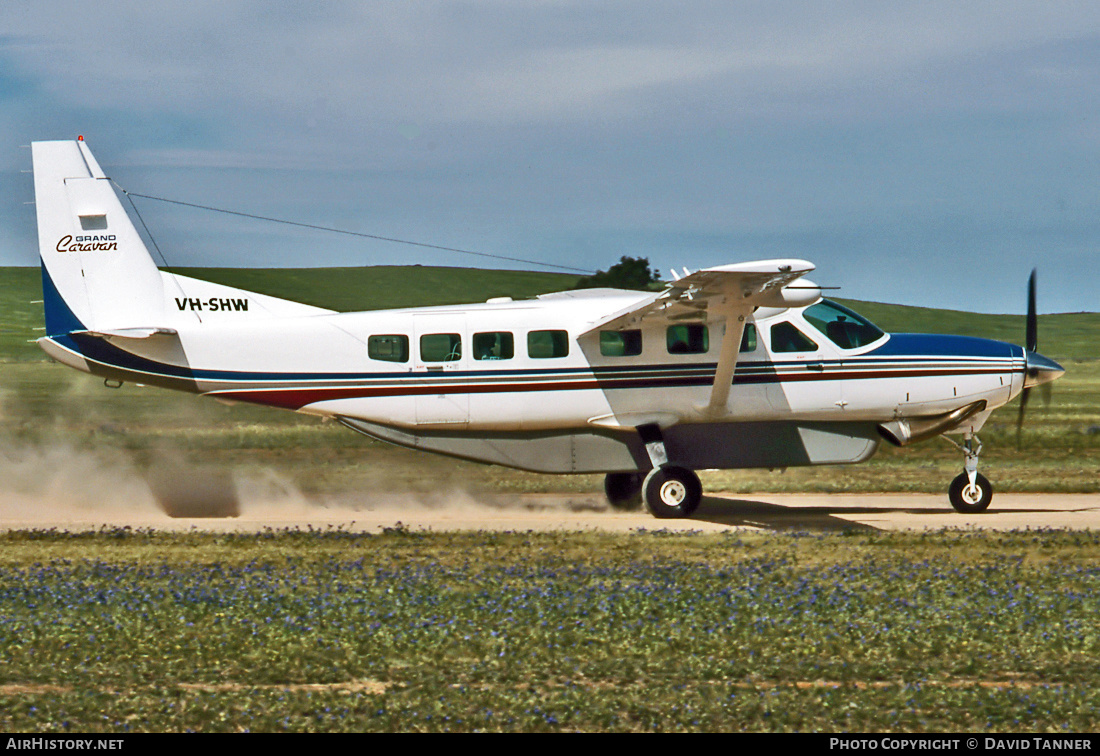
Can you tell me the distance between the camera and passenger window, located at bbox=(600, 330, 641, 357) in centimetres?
1758

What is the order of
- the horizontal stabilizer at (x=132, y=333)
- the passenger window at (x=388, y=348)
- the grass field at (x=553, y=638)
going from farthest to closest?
the passenger window at (x=388, y=348)
the horizontal stabilizer at (x=132, y=333)
the grass field at (x=553, y=638)

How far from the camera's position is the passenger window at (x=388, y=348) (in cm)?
1742

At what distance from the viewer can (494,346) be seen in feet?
57.5

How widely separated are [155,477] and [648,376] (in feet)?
33.6

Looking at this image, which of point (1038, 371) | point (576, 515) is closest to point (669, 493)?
point (576, 515)

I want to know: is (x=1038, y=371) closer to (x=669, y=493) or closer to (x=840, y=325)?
(x=840, y=325)

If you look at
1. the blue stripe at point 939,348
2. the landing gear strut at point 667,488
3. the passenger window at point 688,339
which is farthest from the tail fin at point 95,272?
the blue stripe at point 939,348

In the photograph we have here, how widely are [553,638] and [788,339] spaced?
376 inches

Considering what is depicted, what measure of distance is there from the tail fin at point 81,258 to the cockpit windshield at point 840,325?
997cm

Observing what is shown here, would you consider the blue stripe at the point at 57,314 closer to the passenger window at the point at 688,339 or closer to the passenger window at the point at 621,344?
the passenger window at the point at 621,344

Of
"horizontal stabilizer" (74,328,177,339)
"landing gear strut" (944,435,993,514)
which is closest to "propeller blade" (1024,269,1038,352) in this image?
"landing gear strut" (944,435,993,514)

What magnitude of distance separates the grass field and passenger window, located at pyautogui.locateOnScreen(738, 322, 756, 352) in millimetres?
4103

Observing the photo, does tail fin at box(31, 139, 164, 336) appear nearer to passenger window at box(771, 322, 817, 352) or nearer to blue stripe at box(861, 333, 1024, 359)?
passenger window at box(771, 322, 817, 352)

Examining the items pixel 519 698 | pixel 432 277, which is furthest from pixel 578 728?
pixel 432 277
